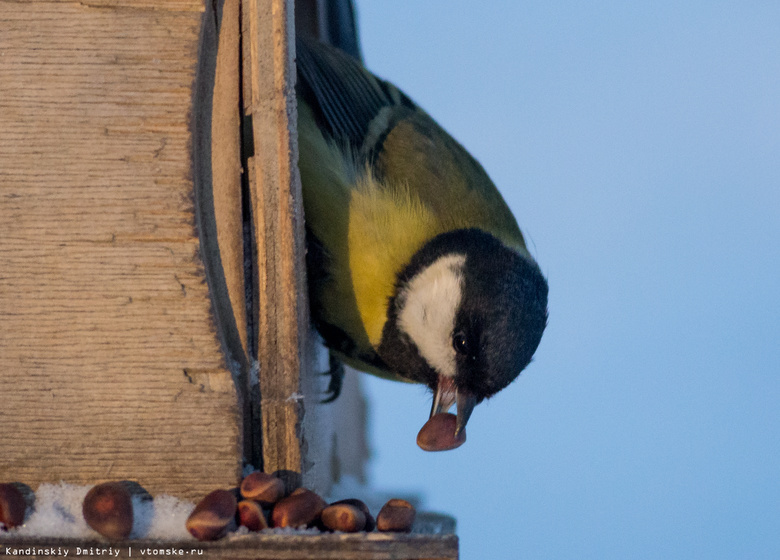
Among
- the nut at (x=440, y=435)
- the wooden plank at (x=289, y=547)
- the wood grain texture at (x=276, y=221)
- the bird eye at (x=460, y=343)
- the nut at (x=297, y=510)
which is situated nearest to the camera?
the wooden plank at (x=289, y=547)

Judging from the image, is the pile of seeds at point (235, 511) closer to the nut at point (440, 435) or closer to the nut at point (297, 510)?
the nut at point (297, 510)

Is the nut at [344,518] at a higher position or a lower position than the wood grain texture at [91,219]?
lower

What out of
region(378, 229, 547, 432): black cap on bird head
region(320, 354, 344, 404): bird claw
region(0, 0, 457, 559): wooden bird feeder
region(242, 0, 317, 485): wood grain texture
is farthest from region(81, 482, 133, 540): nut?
region(320, 354, 344, 404): bird claw

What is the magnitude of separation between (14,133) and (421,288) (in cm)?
80

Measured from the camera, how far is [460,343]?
1.50 metres

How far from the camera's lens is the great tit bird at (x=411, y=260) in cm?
146

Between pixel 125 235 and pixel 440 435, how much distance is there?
→ 676 millimetres

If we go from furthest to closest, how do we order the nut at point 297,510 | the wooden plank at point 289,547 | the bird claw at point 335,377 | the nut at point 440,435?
the bird claw at point 335,377 → the nut at point 440,435 → the nut at point 297,510 → the wooden plank at point 289,547

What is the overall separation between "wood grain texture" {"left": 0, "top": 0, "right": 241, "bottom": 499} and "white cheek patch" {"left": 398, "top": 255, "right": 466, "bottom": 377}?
50 cm

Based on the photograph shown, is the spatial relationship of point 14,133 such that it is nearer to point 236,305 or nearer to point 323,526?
point 236,305

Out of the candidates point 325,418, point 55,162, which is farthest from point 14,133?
point 325,418

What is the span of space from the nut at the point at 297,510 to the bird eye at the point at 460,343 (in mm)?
480

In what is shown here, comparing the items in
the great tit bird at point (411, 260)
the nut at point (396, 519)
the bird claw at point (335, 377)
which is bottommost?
the bird claw at point (335, 377)

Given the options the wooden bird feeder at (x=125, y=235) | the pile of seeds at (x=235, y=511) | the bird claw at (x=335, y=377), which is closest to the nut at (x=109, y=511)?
the pile of seeds at (x=235, y=511)
